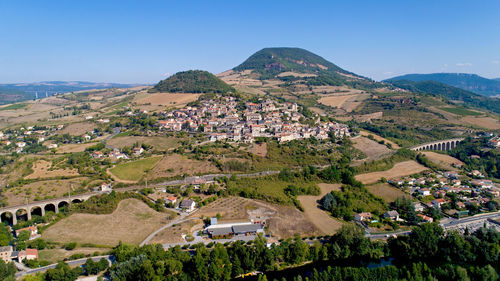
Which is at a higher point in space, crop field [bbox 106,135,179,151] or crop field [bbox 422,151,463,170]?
crop field [bbox 106,135,179,151]

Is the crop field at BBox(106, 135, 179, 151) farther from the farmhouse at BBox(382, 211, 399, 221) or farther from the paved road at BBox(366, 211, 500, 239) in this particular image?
the paved road at BBox(366, 211, 500, 239)

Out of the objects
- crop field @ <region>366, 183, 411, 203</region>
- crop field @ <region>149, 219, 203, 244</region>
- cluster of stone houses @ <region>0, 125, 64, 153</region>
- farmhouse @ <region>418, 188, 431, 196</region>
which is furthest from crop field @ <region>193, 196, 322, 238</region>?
cluster of stone houses @ <region>0, 125, 64, 153</region>

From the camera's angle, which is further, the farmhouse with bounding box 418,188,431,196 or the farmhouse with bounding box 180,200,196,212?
the farmhouse with bounding box 418,188,431,196

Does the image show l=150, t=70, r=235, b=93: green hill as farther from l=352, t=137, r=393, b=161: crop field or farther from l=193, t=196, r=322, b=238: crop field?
l=193, t=196, r=322, b=238: crop field

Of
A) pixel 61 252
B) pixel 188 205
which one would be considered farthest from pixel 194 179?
pixel 61 252

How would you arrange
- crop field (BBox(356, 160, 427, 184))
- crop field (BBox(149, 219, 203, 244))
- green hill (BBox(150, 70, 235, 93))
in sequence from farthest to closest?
green hill (BBox(150, 70, 235, 93)), crop field (BBox(356, 160, 427, 184)), crop field (BBox(149, 219, 203, 244))

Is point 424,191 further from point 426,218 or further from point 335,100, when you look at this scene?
point 335,100

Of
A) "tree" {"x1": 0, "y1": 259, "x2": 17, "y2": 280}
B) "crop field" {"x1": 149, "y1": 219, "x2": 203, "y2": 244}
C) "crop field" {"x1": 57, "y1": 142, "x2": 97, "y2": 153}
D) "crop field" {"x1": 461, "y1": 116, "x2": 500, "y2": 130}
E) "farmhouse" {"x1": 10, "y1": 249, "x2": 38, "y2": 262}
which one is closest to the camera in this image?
"tree" {"x1": 0, "y1": 259, "x2": 17, "y2": 280}

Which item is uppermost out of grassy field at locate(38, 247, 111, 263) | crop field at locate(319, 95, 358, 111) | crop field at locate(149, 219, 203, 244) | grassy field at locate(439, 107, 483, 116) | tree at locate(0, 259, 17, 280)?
crop field at locate(319, 95, 358, 111)

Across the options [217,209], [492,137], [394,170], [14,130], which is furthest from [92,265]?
[492,137]
